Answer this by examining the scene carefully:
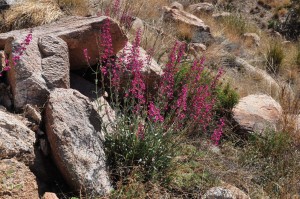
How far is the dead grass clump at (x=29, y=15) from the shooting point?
529 centimetres

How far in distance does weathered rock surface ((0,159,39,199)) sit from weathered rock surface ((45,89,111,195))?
0.30m

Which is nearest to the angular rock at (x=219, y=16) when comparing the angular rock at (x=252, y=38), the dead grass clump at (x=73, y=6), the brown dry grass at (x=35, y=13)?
the angular rock at (x=252, y=38)

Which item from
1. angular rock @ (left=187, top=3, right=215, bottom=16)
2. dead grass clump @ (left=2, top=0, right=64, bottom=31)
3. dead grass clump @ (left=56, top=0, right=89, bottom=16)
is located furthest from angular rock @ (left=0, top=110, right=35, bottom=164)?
angular rock @ (left=187, top=3, right=215, bottom=16)

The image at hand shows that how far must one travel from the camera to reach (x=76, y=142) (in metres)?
3.02

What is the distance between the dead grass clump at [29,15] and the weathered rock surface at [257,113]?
288 cm

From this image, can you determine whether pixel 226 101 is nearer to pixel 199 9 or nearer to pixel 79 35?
pixel 79 35

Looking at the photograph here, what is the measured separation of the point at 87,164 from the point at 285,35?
1309 cm

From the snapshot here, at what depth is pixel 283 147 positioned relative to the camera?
4.68 metres

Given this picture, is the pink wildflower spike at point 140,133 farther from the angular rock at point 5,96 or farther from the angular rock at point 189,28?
the angular rock at point 189,28

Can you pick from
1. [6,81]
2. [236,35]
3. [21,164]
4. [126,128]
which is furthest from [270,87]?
[21,164]

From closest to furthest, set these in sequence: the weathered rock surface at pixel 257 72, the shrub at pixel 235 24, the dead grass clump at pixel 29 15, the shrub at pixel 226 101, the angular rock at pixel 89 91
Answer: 1. the angular rock at pixel 89 91
2. the dead grass clump at pixel 29 15
3. the shrub at pixel 226 101
4. the weathered rock surface at pixel 257 72
5. the shrub at pixel 235 24

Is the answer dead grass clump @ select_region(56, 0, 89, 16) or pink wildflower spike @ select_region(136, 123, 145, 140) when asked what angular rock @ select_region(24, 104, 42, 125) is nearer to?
pink wildflower spike @ select_region(136, 123, 145, 140)

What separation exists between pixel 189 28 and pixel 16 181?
6.64m

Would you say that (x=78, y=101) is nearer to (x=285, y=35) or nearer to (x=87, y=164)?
(x=87, y=164)
